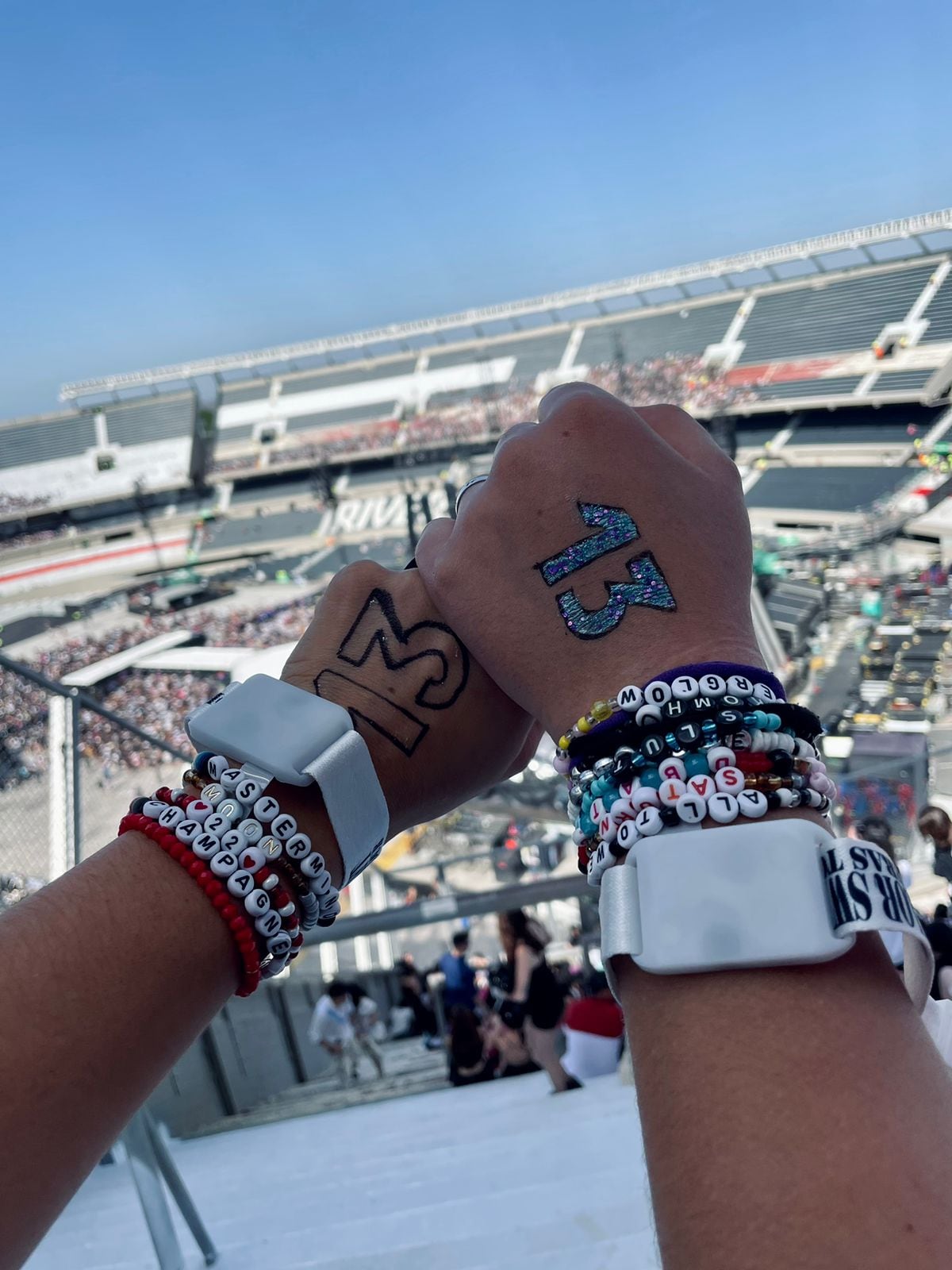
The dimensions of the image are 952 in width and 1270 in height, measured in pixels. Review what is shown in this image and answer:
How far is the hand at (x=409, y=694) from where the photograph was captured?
0.78m

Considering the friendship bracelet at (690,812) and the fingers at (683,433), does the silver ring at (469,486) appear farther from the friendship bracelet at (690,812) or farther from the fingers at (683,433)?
the friendship bracelet at (690,812)

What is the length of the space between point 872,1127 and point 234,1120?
279cm

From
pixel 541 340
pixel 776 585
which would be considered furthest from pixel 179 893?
pixel 541 340

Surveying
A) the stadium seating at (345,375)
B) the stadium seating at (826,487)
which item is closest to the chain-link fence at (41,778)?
the stadium seating at (826,487)

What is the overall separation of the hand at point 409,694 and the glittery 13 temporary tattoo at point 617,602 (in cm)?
15

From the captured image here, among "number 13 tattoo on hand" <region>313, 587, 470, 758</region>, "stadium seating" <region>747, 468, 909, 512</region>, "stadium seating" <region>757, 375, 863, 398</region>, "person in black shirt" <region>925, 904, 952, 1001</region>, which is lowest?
"person in black shirt" <region>925, 904, 952, 1001</region>

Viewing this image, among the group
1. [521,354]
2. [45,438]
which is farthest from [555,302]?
[45,438]

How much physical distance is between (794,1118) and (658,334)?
1103 inches

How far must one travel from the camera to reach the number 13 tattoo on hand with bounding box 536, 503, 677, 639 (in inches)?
26.7

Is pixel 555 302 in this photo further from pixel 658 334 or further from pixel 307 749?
pixel 307 749

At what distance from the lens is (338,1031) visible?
3.82 m

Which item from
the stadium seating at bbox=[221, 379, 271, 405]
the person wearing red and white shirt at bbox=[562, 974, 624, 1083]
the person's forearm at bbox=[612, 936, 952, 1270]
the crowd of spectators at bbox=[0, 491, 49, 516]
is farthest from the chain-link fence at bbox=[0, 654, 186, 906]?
the stadium seating at bbox=[221, 379, 271, 405]

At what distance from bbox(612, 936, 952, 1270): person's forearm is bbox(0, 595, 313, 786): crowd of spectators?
214cm

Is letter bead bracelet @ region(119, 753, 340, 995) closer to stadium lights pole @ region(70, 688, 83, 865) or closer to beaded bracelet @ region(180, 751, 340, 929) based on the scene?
beaded bracelet @ region(180, 751, 340, 929)
